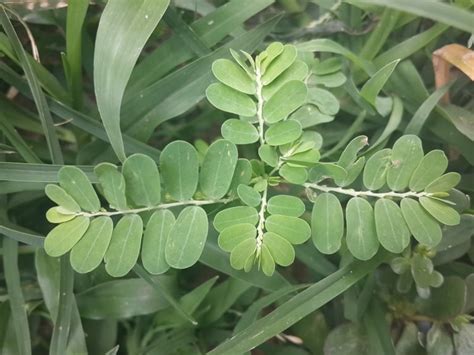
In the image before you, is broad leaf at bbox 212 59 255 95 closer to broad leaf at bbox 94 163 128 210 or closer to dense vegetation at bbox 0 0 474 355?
dense vegetation at bbox 0 0 474 355

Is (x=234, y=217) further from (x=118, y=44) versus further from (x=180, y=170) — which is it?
(x=118, y=44)

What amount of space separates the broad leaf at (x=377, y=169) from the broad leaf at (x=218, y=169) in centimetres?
13

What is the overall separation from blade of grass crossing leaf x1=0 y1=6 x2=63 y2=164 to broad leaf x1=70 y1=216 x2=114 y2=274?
131 millimetres

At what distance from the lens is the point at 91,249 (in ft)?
1.99

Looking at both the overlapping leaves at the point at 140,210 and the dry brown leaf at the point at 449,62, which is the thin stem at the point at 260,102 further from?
the dry brown leaf at the point at 449,62

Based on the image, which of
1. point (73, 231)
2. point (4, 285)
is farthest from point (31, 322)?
point (73, 231)

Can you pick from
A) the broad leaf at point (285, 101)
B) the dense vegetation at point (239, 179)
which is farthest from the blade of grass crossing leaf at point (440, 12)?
the broad leaf at point (285, 101)

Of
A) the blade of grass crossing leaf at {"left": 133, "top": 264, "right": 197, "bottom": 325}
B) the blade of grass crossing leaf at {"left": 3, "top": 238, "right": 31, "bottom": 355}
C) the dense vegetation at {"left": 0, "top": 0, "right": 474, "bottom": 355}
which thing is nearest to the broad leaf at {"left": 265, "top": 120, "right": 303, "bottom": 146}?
the dense vegetation at {"left": 0, "top": 0, "right": 474, "bottom": 355}

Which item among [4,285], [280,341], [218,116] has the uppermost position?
[218,116]

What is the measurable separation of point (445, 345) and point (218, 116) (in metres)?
0.40

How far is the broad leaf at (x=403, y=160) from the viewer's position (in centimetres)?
61

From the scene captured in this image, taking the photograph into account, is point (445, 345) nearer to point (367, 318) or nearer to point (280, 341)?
point (367, 318)

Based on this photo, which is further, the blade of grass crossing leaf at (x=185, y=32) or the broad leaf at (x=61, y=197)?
the blade of grass crossing leaf at (x=185, y=32)

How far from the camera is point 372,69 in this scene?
77 cm
